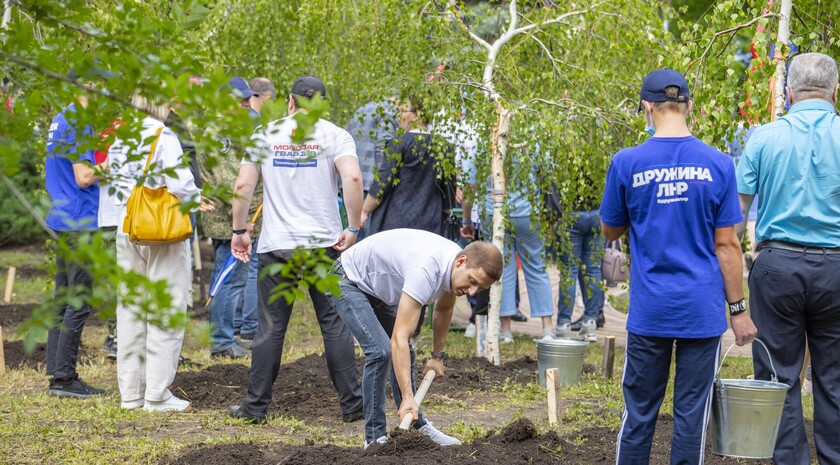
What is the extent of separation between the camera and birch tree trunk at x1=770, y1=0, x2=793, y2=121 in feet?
17.4

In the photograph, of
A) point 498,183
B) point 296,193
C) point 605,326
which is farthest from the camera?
point 605,326

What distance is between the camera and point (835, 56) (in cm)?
554

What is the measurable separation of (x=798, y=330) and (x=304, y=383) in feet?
10.9

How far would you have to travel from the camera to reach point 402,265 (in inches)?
179

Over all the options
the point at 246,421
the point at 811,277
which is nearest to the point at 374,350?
the point at 246,421

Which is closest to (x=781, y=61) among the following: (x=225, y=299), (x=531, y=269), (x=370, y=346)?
(x=370, y=346)

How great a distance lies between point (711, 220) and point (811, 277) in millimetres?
693

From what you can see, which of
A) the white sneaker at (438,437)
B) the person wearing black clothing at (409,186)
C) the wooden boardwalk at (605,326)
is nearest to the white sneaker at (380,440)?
the white sneaker at (438,437)

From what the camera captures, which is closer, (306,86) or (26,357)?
(306,86)

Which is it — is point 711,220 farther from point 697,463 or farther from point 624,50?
point 624,50

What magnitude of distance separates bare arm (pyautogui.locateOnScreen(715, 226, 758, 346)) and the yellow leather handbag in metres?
2.99

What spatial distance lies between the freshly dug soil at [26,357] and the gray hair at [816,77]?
17.9ft

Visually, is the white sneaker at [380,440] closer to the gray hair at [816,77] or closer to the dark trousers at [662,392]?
the dark trousers at [662,392]

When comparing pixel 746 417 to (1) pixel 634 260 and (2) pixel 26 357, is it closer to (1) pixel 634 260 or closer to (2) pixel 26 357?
(1) pixel 634 260
